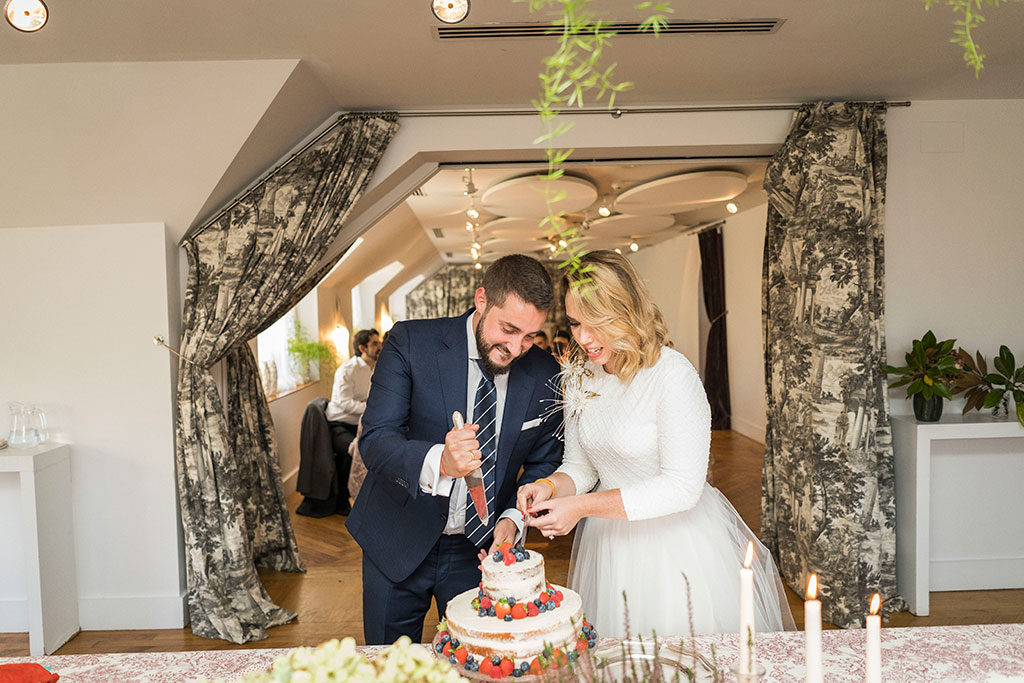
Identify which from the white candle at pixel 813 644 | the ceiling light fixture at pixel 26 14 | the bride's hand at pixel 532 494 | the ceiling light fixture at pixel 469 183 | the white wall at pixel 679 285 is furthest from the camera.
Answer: the white wall at pixel 679 285

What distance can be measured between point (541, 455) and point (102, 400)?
254 centimetres

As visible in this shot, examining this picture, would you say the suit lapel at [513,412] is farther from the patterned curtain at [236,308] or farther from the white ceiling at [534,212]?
the white ceiling at [534,212]

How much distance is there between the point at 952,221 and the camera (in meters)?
4.13

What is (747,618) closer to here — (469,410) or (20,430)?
(469,410)

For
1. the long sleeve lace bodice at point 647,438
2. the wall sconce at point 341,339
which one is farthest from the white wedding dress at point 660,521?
the wall sconce at point 341,339

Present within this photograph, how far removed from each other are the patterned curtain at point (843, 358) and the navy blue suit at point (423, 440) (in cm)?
217

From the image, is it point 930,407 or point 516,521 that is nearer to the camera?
point 516,521

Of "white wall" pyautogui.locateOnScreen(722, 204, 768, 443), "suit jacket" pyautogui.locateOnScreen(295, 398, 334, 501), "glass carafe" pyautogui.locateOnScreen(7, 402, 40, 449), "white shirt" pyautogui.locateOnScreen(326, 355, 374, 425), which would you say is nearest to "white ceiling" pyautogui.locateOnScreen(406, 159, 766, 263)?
"white wall" pyautogui.locateOnScreen(722, 204, 768, 443)

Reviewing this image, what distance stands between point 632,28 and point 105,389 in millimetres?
2936

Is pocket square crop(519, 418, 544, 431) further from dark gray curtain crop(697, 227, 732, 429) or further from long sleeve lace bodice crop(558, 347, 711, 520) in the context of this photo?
dark gray curtain crop(697, 227, 732, 429)

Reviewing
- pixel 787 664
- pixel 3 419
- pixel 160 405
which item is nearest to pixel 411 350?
pixel 787 664

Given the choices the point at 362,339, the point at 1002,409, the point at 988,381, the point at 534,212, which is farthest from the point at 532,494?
the point at 534,212

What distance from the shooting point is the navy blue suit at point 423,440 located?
2.14m

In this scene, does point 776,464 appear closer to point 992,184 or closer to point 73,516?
point 992,184
